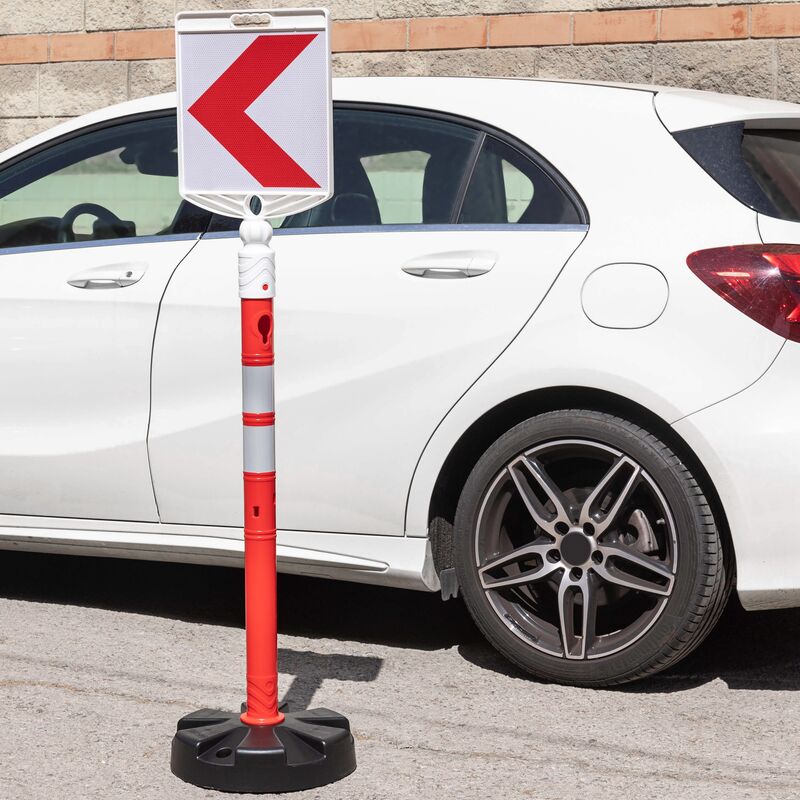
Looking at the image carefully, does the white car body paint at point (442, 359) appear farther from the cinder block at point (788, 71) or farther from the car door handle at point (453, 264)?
the cinder block at point (788, 71)

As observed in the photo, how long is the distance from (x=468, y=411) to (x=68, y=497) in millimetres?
1400

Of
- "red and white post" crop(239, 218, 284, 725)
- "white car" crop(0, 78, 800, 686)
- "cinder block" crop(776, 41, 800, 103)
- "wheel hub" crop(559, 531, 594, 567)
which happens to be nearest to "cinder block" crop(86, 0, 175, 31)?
"cinder block" crop(776, 41, 800, 103)

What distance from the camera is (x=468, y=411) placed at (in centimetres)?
417

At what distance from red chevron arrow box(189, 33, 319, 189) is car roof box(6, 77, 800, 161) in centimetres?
114

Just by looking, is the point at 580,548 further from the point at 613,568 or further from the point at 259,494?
the point at 259,494

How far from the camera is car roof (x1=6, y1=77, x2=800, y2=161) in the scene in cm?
417

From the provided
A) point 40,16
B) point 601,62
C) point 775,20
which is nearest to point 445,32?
point 601,62

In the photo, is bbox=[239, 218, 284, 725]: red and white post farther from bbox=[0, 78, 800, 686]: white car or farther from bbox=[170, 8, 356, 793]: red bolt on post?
bbox=[0, 78, 800, 686]: white car

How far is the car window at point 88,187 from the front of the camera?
4797 mm

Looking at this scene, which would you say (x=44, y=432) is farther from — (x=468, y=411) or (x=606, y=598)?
(x=606, y=598)

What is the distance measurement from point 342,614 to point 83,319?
1.38 m

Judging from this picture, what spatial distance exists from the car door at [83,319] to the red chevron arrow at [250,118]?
3.74 feet

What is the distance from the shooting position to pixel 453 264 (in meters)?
4.19

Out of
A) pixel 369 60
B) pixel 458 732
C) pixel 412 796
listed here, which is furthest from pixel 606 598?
pixel 369 60
